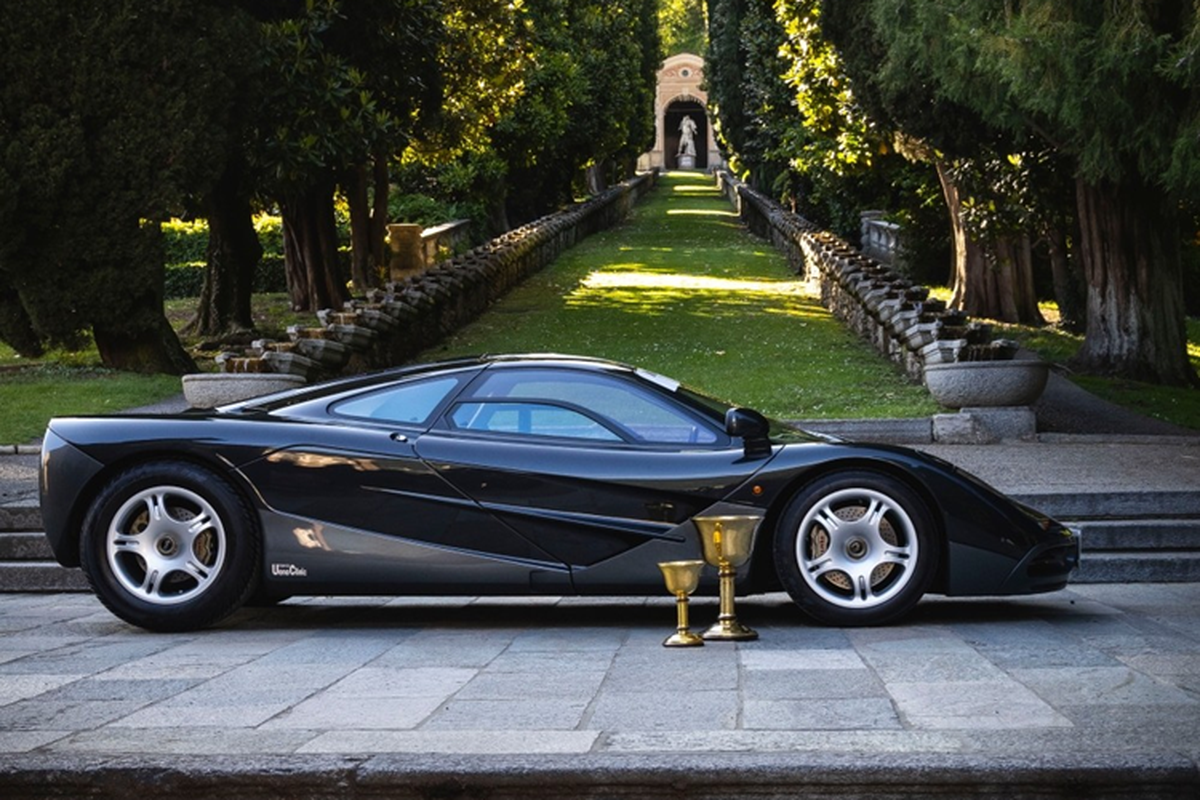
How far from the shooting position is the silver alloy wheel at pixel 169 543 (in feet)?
25.1

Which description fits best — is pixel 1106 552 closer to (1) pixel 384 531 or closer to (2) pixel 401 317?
(1) pixel 384 531

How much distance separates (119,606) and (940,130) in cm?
1442

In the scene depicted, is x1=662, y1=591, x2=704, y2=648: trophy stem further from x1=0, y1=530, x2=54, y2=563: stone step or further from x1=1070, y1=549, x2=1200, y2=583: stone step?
x1=0, y1=530, x2=54, y2=563: stone step

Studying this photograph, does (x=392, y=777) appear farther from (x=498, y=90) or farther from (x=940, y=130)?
(x=498, y=90)

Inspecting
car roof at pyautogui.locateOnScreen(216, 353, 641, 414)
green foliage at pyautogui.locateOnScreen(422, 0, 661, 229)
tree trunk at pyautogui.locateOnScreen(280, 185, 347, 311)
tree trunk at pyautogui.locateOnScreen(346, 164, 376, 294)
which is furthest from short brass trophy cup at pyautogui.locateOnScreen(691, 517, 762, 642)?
green foliage at pyautogui.locateOnScreen(422, 0, 661, 229)

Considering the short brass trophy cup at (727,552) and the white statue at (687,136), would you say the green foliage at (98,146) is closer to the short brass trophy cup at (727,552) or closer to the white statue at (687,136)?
the short brass trophy cup at (727,552)

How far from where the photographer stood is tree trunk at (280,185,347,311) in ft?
83.4

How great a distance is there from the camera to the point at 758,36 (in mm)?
39656

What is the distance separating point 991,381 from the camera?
47.6ft

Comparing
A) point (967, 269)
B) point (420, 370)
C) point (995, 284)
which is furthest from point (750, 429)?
point (995, 284)

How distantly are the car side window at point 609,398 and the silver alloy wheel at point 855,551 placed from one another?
638mm

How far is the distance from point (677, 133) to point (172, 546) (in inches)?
5019

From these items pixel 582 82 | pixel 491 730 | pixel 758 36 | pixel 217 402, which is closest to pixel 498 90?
pixel 758 36

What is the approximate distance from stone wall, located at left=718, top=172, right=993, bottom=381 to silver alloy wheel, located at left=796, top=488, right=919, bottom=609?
8252mm
